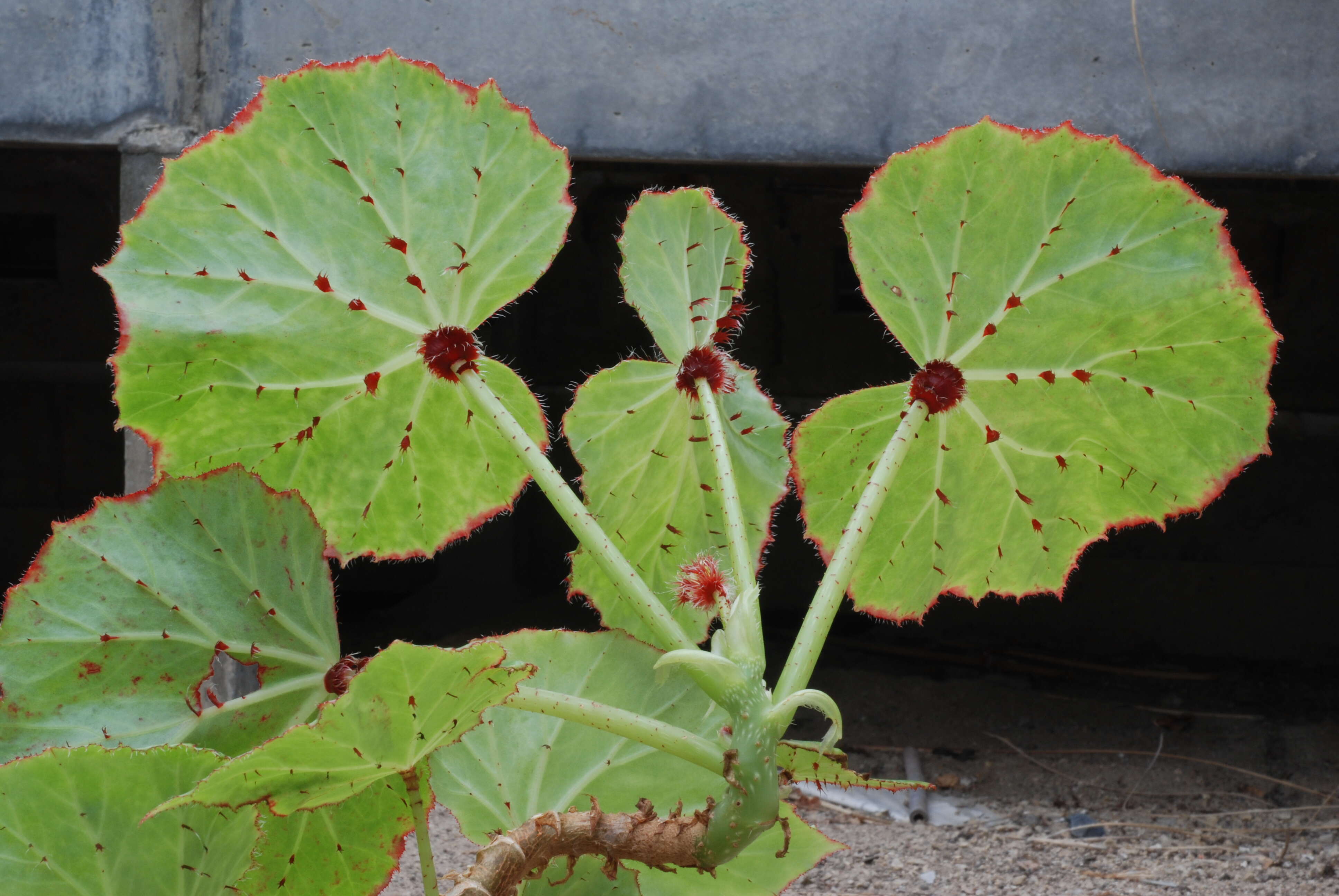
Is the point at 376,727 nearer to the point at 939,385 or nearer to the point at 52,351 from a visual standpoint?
the point at 939,385

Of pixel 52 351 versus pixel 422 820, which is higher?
pixel 52 351

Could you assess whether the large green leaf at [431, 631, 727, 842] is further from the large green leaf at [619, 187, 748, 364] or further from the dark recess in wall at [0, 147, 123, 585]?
the dark recess in wall at [0, 147, 123, 585]

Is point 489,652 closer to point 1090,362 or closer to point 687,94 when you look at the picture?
point 1090,362

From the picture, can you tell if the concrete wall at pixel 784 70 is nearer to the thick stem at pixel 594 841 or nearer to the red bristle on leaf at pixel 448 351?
the red bristle on leaf at pixel 448 351

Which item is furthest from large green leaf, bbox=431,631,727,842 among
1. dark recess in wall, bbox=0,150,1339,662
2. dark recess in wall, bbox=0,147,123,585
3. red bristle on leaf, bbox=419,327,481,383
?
dark recess in wall, bbox=0,147,123,585

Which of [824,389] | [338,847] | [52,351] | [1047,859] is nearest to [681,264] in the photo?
[338,847]

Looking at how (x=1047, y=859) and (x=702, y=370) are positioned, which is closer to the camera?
(x=702, y=370)

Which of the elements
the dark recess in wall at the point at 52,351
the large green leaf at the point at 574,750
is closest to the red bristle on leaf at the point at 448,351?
the large green leaf at the point at 574,750
